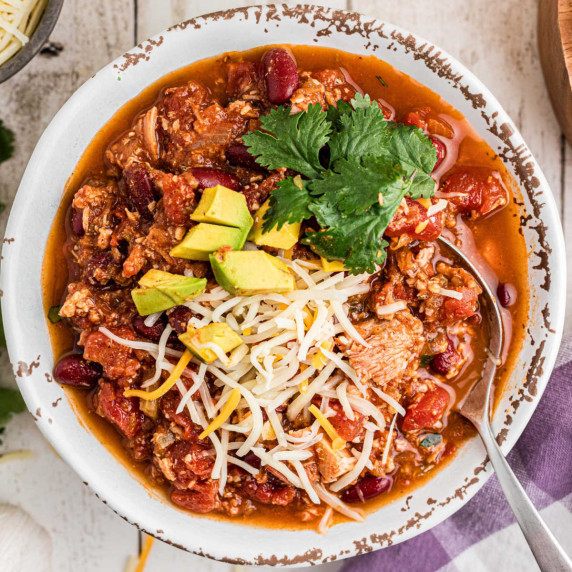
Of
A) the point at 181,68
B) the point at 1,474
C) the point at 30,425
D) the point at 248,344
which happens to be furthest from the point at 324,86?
the point at 1,474

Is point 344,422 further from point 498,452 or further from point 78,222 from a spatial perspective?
point 78,222

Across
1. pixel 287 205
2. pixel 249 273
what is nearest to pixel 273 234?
pixel 287 205

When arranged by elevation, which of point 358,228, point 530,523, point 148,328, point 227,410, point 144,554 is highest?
point 358,228

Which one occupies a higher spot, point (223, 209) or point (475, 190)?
point (223, 209)

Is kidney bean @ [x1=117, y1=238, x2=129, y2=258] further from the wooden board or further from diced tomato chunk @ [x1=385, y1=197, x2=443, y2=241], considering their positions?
the wooden board

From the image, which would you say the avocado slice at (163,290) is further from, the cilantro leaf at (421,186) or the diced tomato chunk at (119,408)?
the cilantro leaf at (421,186)

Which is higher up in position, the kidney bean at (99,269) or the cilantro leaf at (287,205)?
the cilantro leaf at (287,205)

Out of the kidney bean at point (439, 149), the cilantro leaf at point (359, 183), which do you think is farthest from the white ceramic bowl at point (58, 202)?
the cilantro leaf at point (359, 183)
